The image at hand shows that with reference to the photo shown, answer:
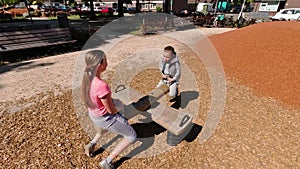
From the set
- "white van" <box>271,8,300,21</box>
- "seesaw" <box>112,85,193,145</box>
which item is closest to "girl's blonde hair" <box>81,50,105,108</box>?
"seesaw" <box>112,85,193,145</box>

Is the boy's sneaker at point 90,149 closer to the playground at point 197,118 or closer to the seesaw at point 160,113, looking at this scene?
the playground at point 197,118

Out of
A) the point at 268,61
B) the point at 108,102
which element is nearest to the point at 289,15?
the point at 268,61

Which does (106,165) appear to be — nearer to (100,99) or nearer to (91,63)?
(100,99)

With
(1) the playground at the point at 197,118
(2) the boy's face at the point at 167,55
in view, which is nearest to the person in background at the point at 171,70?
(2) the boy's face at the point at 167,55

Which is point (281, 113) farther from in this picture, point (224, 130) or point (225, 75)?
point (225, 75)

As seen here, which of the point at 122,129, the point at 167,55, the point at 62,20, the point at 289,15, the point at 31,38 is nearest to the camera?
the point at 122,129

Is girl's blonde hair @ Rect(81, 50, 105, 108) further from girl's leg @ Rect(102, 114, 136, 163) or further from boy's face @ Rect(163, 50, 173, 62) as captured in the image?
boy's face @ Rect(163, 50, 173, 62)

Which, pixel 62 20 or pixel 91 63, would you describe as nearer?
pixel 91 63

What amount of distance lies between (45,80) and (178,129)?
4.74m

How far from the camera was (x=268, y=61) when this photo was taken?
656 cm

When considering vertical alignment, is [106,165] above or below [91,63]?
below

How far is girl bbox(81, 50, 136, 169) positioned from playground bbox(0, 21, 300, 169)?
27.6 inches

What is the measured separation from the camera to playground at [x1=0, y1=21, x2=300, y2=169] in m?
2.94

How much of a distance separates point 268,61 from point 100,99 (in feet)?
21.6
